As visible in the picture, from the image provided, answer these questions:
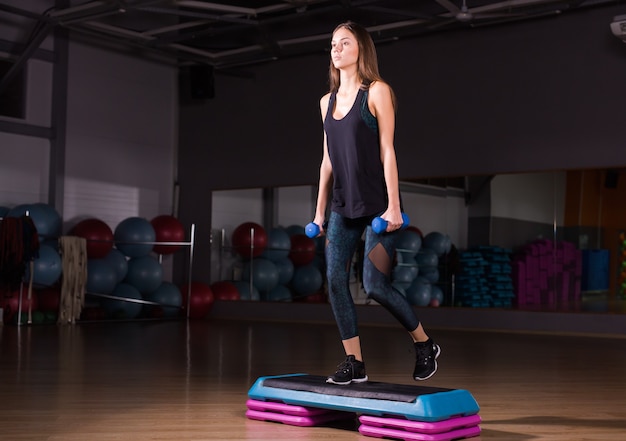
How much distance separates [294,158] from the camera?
9852 millimetres

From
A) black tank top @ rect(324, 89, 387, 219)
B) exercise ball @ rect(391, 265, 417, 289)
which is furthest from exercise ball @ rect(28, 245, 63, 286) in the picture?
black tank top @ rect(324, 89, 387, 219)

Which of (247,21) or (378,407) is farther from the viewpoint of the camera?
(247,21)

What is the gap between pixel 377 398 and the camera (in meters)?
2.77

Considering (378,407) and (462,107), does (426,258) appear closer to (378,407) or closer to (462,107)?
(462,107)

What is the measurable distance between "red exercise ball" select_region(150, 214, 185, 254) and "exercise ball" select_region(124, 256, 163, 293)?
0.45 metres

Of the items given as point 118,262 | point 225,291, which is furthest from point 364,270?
point 225,291

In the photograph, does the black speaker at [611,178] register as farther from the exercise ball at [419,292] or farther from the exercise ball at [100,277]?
the exercise ball at [100,277]

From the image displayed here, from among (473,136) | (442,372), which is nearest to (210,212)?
(473,136)

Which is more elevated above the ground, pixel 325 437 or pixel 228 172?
pixel 228 172

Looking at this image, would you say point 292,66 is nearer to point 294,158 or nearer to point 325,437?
point 294,158

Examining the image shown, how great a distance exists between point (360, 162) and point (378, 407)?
857mm

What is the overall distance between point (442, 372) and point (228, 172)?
6204 mm

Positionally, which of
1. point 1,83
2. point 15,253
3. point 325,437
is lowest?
point 325,437

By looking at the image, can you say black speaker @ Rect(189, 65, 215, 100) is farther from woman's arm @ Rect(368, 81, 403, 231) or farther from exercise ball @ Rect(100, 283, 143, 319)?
woman's arm @ Rect(368, 81, 403, 231)
